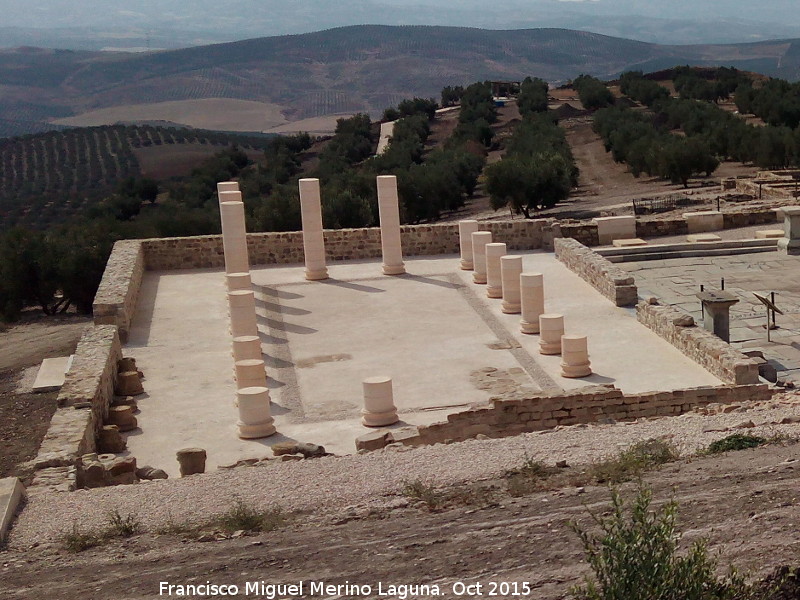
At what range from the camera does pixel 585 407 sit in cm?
1220

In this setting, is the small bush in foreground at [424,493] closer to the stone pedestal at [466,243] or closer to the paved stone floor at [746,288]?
the paved stone floor at [746,288]

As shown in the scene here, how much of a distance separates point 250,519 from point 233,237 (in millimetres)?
12599

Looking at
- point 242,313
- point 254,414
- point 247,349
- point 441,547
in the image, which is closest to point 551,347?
point 247,349

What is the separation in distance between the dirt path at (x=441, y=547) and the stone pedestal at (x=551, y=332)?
7358mm

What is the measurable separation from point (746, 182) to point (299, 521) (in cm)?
2746

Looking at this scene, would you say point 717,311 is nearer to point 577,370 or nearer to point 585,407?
point 577,370

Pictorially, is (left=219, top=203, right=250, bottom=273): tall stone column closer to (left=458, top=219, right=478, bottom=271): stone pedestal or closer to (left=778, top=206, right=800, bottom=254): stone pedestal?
(left=458, top=219, right=478, bottom=271): stone pedestal

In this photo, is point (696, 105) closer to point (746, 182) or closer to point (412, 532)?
point (746, 182)

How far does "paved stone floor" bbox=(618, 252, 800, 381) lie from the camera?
48.9ft

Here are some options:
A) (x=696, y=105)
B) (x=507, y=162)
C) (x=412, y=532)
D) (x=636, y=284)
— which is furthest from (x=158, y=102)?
(x=412, y=532)

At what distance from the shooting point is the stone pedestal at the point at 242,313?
1625 centimetres

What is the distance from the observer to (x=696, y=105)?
59812 mm

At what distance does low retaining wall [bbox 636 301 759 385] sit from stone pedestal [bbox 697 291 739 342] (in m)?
0.37

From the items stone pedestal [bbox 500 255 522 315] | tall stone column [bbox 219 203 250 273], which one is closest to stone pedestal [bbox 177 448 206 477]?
stone pedestal [bbox 500 255 522 315]
